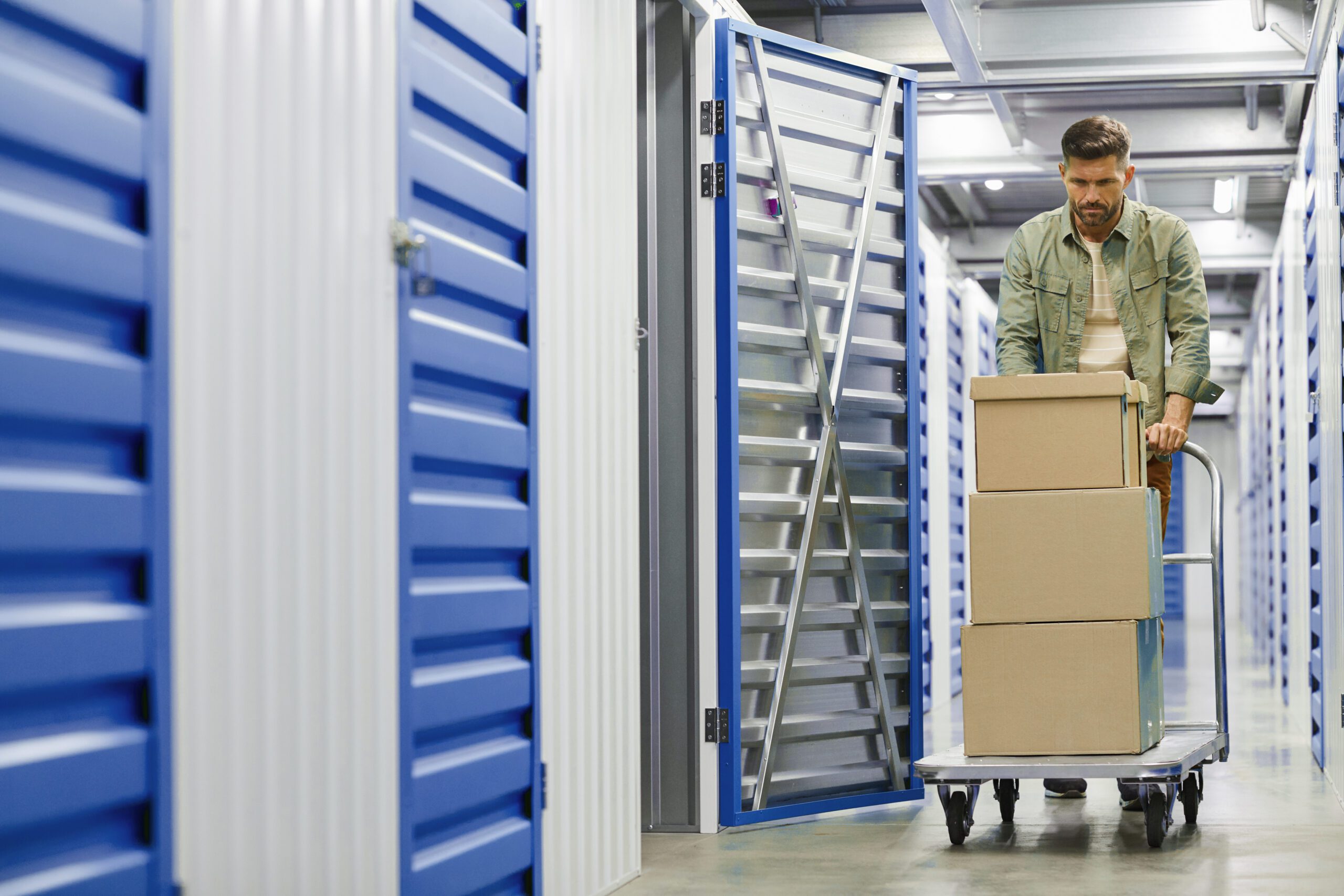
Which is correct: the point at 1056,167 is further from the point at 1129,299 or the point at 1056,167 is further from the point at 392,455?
the point at 392,455

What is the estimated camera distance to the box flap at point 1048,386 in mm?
3654

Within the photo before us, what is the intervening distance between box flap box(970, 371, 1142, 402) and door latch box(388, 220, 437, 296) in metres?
1.70

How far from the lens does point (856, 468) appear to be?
14.7ft

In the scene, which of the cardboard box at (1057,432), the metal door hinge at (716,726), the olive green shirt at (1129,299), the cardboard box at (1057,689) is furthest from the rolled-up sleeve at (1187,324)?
the metal door hinge at (716,726)

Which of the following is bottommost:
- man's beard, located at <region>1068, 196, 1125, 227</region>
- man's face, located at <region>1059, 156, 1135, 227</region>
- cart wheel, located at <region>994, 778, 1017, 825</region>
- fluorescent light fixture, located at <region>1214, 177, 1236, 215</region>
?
cart wheel, located at <region>994, 778, 1017, 825</region>

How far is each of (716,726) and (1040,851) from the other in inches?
37.4

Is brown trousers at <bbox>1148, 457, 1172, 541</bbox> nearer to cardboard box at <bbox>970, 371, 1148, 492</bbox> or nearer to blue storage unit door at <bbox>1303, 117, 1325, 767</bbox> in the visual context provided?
cardboard box at <bbox>970, 371, 1148, 492</bbox>

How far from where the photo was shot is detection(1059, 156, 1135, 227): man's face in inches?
162

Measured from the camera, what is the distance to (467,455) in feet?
8.50

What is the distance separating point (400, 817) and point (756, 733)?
195 cm

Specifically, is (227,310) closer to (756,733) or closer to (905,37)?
(756,733)

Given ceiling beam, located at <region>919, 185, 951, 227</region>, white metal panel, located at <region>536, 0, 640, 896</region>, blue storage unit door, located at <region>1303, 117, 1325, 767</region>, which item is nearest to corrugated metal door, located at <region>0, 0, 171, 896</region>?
white metal panel, located at <region>536, 0, 640, 896</region>

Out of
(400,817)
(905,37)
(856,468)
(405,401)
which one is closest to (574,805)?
(400,817)

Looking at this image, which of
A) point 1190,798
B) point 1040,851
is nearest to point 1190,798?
point 1190,798
